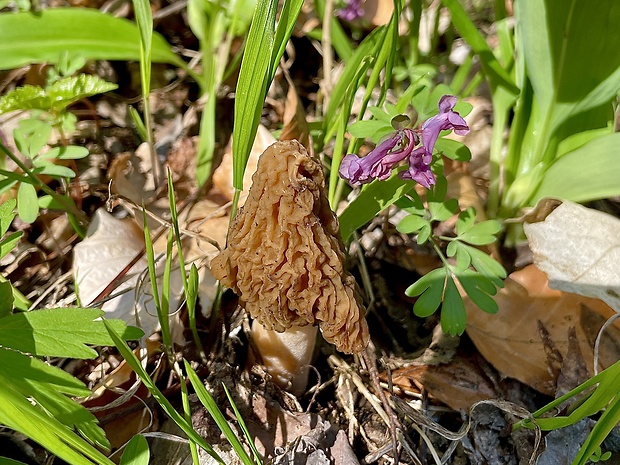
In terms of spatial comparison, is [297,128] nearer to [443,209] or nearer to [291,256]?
[443,209]

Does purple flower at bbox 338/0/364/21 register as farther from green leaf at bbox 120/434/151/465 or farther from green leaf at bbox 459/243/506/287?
green leaf at bbox 120/434/151/465

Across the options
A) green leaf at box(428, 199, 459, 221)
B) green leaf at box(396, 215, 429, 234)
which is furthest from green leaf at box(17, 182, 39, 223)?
green leaf at box(428, 199, 459, 221)

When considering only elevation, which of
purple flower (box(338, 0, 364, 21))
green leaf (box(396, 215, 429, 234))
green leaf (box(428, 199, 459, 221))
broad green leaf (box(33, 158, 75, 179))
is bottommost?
broad green leaf (box(33, 158, 75, 179))

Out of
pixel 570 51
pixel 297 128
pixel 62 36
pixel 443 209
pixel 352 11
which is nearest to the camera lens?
pixel 443 209

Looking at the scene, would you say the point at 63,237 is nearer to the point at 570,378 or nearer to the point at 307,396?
the point at 307,396

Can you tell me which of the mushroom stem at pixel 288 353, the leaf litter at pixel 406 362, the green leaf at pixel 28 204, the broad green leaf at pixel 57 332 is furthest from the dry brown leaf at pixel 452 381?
the green leaf at pixel 28 204

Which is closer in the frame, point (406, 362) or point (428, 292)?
point (428, 292)

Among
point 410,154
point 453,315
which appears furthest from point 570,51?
point 453,315
